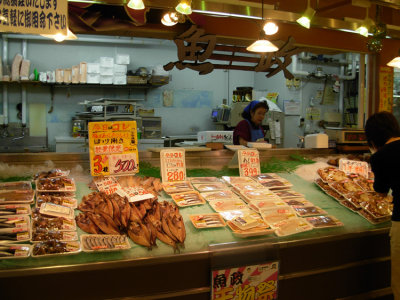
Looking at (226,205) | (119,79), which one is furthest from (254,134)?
(119,79)

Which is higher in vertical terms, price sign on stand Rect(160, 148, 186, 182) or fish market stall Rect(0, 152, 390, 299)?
price sign on stand Rect(160, 148, 186, 182)

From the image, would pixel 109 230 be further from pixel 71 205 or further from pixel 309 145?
pixel 309 145

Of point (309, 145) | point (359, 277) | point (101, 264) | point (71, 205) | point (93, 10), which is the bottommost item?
point (359, 277)

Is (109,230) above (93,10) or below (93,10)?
below

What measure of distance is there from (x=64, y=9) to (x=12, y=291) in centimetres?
179

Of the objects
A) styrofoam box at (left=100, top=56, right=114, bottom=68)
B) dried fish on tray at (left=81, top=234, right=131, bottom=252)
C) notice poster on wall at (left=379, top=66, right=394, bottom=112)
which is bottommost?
dried fish on tray at (left=81, top=234, right=131, bottom=252)

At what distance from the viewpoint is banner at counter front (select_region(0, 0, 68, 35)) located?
7.54ft

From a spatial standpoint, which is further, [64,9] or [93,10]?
[93,10]

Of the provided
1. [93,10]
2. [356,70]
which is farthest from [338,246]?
[356,70]

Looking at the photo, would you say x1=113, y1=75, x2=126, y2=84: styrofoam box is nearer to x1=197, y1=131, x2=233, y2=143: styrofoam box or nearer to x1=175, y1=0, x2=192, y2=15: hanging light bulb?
x1=197, y1=131, x2=233, y2=143: styrofoam box

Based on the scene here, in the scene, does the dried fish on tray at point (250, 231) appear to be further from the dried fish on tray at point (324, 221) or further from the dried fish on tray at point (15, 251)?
the dried fish on tray at point (15, 251)

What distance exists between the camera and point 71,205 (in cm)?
250

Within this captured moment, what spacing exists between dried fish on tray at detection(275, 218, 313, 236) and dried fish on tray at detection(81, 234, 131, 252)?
3.55 ft

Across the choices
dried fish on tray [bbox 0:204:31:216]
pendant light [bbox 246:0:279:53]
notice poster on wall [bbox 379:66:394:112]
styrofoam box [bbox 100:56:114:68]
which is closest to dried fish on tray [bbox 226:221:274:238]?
dried fish on tray [bbox 0:204:31:216]
